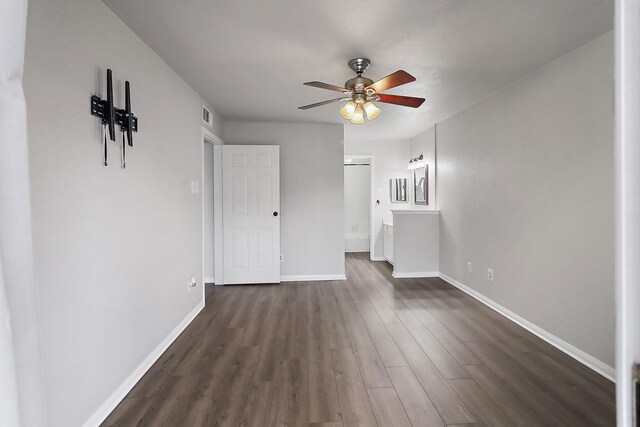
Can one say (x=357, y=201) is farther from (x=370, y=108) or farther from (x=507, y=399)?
(x=507, y=399)

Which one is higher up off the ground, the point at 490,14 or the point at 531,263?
the point at 490,14

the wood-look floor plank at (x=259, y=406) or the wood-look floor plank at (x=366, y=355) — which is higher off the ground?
the wood-look floor plank at (x=366, y=355)

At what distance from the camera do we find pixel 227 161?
4234 millimetres

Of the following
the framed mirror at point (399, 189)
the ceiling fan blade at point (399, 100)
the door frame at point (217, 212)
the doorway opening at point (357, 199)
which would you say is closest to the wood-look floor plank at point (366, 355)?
the ceiling fan blade at point (399, 100)

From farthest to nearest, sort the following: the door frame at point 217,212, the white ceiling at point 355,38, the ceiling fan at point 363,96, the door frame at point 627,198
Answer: the door frame at point 217,212 → the ceiling fan at point 363,96 → the white ceiling at point 355,38 → the door frame at point 627,198

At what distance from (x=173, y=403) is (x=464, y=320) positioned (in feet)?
8.39

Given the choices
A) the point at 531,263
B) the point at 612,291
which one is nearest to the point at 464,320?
the point at 531,263

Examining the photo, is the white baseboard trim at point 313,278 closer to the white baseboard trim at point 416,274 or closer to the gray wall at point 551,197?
the white baseboard trim at point 416,274

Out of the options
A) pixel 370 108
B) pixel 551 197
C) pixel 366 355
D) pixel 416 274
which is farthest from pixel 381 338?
pixel 416 274

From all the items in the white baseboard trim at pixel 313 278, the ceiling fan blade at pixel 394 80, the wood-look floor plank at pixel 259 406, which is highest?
the ceiling fan blade at pixel 394 80

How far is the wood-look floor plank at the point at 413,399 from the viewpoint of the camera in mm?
1669

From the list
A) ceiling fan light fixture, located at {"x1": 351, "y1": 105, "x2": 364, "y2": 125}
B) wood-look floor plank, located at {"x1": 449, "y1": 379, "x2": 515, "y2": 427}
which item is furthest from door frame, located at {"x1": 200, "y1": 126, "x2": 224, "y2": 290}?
wood-look floor plank, located at {"x1": 449, "y1": 379, "x2": 515, "y2": 427}

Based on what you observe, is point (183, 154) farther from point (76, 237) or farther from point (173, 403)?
point (173, 403)

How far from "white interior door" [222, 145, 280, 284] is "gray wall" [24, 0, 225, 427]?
1.64 m
